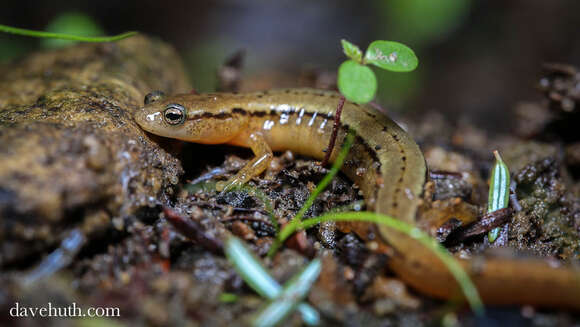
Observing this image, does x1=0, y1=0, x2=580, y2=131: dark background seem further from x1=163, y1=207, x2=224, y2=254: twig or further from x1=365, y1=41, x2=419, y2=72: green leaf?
x1=163, y1=207, x2=224, y2=254: twig

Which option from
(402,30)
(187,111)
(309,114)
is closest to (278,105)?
(309,114)

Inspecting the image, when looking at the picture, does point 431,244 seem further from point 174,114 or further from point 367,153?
point 174,114

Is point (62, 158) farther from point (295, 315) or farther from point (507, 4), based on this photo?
point (507, 4)

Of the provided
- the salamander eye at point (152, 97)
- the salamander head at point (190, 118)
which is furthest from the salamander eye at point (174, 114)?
the salamander eye at point (152, 97)

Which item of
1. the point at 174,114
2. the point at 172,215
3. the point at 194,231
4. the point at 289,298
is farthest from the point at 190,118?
the point at 289,298

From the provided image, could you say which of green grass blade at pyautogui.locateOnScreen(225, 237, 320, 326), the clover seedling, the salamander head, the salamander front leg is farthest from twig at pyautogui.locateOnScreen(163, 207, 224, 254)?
the clover seedling

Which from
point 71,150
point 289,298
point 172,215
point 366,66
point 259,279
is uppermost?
point 366,66

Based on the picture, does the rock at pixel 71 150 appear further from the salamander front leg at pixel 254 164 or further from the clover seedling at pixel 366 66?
the clover seedling at pixel 366 66
